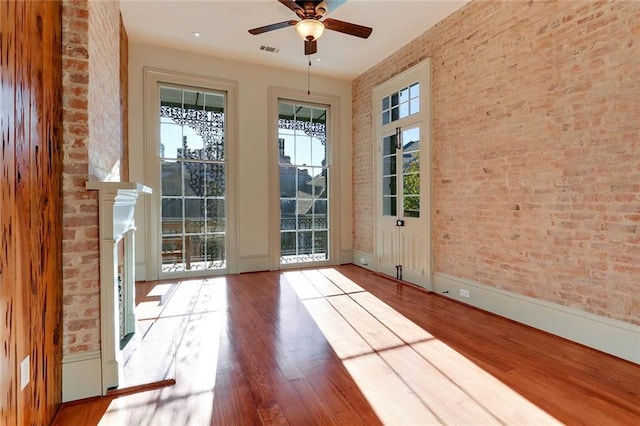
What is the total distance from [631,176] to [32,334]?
14.4 ft

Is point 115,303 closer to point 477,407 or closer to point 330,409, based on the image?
point 330,409

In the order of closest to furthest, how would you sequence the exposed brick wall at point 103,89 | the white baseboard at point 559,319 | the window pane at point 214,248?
the exposed brick wall at point 103,89, the white baseboard at point 559,319, the window pane at point 214,248

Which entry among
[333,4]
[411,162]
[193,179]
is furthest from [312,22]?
[193,179]

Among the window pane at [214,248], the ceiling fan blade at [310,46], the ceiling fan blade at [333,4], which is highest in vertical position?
the ceiling fan blade at [333,4]

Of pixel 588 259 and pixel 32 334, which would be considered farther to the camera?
pixel 588 259

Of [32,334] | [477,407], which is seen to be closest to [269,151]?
[32,334]

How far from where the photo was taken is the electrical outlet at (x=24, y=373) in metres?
1.63

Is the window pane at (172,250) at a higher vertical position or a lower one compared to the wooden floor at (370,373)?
higher

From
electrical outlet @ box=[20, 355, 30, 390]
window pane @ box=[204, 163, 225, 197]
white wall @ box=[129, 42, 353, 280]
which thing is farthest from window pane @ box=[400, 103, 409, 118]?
electrical outlet @ box=[20, 355, 30, 390]

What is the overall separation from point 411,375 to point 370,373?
0.31 metres

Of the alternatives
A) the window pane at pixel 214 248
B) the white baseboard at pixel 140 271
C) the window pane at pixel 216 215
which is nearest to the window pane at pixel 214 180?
the window pane at pixel 216 215

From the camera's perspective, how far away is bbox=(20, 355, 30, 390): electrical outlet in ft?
5.34

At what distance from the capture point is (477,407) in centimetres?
202

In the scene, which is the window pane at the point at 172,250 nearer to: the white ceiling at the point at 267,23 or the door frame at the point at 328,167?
the door frame at the point at 328,167
